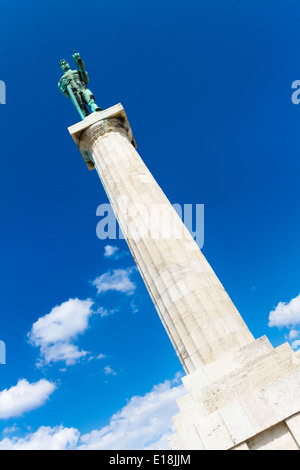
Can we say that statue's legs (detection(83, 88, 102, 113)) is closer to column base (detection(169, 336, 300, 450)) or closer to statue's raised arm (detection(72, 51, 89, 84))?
statue's raised arm (detection(72, 51, 89, 84))

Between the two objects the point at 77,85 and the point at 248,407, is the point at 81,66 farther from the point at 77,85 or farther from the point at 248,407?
the point at 248,407

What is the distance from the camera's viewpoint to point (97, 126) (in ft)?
50.5

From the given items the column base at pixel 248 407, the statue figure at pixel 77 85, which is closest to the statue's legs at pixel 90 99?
the statue figure at pixel 77 85

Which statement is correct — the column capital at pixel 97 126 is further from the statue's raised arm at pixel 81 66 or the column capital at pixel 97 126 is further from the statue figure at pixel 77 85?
the statue's raised arm at pixel 81 66

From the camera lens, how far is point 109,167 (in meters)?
13.6

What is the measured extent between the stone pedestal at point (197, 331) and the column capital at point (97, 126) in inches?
30.7

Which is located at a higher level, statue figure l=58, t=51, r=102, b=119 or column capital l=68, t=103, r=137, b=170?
statue figure l=58, t=51, r=102, b=119

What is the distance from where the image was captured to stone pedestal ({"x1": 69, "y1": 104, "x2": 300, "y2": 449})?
6.25m

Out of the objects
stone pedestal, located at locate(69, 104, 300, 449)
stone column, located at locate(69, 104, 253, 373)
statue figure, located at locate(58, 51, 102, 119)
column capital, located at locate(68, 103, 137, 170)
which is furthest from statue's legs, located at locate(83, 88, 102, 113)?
stone pedestal, located at locate(69, 104, 300, 449)

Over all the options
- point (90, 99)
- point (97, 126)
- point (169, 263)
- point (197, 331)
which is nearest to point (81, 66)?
point (90, 99)

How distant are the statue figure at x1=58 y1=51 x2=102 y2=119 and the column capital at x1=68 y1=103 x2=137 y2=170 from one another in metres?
2.36

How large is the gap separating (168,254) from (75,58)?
15.6m

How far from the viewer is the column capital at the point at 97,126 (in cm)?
1538
